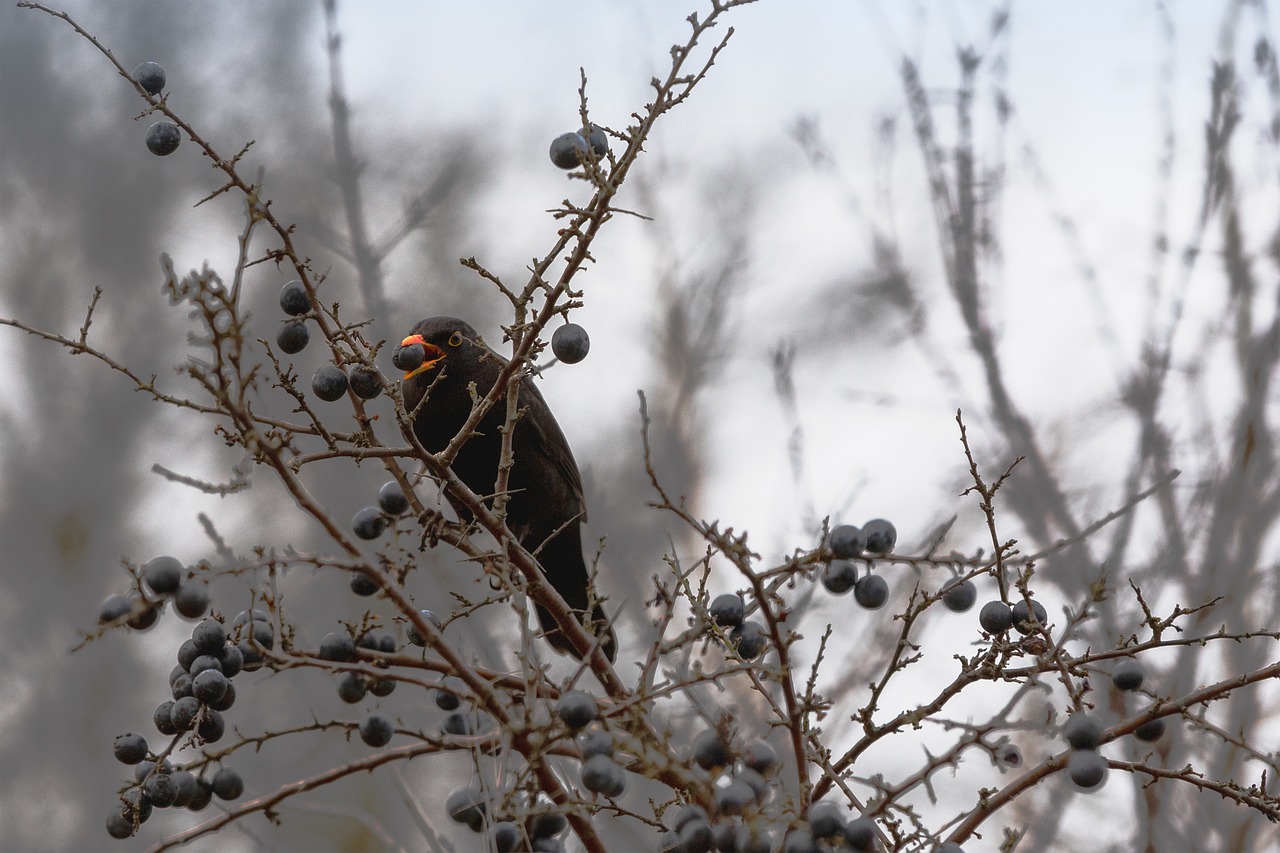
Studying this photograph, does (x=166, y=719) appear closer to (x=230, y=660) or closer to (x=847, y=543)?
(x=230, y=660)

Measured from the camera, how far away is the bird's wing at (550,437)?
16.3 ft

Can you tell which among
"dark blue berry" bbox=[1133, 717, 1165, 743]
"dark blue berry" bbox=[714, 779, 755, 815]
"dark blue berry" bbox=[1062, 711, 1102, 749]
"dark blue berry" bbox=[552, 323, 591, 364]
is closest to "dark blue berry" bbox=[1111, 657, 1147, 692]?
"dark blue berry" bbox=[1133, 717, 1165, 743]

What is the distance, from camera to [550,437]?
504 cm

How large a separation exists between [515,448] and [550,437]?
0.20 metres

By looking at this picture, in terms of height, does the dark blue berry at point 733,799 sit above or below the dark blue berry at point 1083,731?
below

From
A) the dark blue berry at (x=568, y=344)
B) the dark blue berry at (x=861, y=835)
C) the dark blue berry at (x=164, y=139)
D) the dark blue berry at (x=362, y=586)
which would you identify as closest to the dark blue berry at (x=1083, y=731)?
the dark blue berry at (x=861, y=835)

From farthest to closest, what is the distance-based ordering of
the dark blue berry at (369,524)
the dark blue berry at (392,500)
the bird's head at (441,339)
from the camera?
the bird's head at (441,339)
the dark blue berry at (392,500)
the dark blue berry at (369,524)

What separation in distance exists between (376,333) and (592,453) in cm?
243

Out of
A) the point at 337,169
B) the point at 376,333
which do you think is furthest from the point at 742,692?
the point at 337,169

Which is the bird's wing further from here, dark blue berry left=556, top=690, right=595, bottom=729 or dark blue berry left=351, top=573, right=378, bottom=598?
dark blue berry left=556, top=690, right=595, bottom=729

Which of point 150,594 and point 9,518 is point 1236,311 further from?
point 9,518

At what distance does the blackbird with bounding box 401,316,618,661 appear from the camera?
462cm

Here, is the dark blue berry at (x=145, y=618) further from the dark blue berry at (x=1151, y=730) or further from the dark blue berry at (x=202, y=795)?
the dark blue berry at (x=1151, y=730)

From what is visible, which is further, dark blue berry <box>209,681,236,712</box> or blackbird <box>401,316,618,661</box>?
blackbird <box>401,316,618,661</box>
